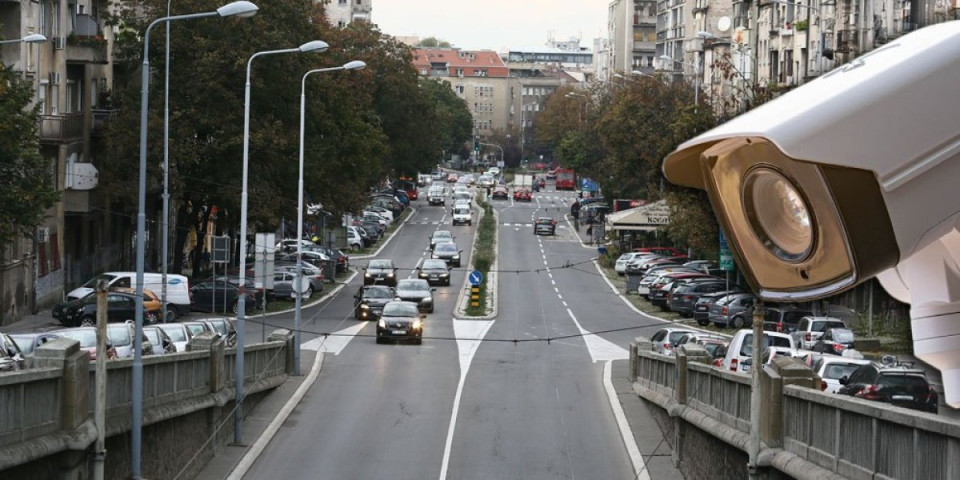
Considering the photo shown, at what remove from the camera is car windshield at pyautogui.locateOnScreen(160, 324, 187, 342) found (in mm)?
33906

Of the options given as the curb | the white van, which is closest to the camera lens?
the curb

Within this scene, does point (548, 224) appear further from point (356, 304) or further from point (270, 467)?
point (270, 467)

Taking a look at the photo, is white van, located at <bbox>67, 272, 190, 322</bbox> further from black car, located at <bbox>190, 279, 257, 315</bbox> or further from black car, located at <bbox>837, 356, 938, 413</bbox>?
black car, located at <bbox>837, 356, 938, 413</bbox>

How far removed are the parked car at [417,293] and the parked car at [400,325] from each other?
8.83 m

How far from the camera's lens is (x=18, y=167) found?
41.7m

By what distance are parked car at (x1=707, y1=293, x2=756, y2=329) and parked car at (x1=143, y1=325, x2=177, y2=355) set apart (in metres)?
23.3

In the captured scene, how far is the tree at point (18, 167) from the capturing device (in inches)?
1570

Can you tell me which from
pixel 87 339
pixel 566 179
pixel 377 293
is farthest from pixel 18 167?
pixel 566 179

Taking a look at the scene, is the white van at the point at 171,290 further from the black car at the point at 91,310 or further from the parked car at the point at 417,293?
the parked car at the point at 417,293

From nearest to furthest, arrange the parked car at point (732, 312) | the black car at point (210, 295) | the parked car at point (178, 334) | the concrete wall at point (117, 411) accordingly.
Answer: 1. the concrete wall at point (117, 411)
2. the parked car at point (178, 334)
3. the parked car at point (732, 312)
4. the black car at point (210, 295)

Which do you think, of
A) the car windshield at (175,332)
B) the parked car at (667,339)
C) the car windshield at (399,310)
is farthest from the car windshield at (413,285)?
the car windshield at (175,332)

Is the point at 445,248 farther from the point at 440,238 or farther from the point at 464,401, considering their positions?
the point at 464,401

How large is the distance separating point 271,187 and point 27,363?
41.1 m

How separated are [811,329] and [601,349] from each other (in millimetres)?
7951
